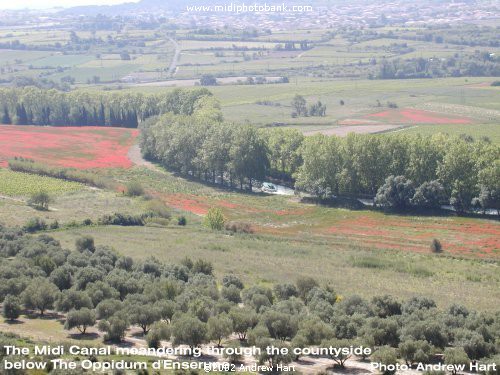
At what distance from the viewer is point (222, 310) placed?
5491 cm

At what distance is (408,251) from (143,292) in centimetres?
3008

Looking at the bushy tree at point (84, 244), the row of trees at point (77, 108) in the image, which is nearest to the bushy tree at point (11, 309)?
the bushy tree at point (84, 244)

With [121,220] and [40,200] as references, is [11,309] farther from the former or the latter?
[40,200]

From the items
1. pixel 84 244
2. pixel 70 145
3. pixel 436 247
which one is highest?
pixel 84 244

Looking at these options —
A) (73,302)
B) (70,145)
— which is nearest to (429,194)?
(73,302)

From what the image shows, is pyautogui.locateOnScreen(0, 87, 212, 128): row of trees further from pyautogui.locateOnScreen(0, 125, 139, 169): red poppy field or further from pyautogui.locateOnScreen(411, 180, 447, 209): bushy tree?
pyautogui.locateOnScreen(411, 180, 447, 209): bushy tree

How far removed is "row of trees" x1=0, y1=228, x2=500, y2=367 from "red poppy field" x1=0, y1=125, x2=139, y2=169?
180 ft

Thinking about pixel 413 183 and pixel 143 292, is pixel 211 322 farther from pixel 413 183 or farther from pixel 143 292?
pixel 413 183

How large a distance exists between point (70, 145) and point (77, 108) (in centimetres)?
2704

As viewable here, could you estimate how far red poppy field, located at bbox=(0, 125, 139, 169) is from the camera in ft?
405

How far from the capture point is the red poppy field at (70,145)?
12331cm

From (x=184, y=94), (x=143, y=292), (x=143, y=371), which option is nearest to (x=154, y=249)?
(x=143, y=292)

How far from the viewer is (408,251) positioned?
80500mm

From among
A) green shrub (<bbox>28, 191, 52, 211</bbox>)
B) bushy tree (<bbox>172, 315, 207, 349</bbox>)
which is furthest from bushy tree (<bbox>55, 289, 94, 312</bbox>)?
green shrub (<bbox>28, 191, 52, 211</bbox>)
